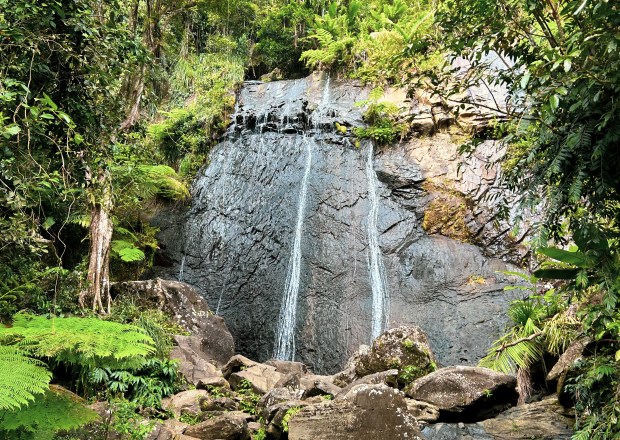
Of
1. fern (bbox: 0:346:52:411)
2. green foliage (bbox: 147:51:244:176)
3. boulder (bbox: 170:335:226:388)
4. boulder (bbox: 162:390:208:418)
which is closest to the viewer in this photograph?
fern (bbox: 0:346:52:411)

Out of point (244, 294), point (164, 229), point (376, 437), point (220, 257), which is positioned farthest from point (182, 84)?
point (376, 437)

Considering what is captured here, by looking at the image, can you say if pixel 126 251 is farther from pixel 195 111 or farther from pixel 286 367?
pixel 195 111

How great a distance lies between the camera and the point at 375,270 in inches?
417

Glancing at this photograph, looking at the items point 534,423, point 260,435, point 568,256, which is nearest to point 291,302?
point 260,435

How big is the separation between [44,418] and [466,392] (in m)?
4.32

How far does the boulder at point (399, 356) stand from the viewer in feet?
20.1

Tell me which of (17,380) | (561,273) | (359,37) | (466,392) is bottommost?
(466,392)

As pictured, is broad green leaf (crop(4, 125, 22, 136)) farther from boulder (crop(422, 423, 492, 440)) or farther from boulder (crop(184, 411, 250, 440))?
boulder (crop(422, 423, 492, 440))

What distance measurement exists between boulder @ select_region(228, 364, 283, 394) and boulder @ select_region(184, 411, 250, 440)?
4.88ft

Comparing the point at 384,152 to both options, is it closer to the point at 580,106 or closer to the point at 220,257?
the point at 220,257

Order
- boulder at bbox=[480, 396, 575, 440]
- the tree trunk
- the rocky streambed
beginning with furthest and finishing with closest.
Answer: the tree trunk < boulder at bbox=[480, 396, 575, 440] < the rocky streambed

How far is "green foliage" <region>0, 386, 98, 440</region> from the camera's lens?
2777mm

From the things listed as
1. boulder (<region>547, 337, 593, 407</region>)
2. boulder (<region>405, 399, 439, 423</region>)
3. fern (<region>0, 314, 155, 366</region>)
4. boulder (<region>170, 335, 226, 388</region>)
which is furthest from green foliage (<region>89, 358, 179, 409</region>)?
boulder (<region>547, 337, 593, 407</region>)

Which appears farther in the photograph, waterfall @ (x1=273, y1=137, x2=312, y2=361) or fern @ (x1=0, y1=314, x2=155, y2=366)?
waterfall @ (x1=273, y1=137, x2=312, y2=361)
